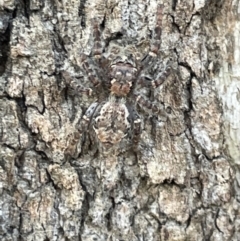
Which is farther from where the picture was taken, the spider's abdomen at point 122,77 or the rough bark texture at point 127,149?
the spider's abdomen at point 122,77

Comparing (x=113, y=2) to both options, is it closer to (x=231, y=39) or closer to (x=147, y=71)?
(x=147, y=71)

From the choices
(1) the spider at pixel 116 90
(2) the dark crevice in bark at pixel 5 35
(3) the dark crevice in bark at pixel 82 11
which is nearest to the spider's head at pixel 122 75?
(1) the spider at pixel 116 90

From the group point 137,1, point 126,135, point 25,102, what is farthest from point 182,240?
point 137,1

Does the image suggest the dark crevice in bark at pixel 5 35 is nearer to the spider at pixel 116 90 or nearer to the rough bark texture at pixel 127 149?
the rough bark texture at pixel 127 149

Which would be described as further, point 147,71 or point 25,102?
point 147,71

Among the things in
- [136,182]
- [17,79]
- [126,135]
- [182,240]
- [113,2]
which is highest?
[113,2]

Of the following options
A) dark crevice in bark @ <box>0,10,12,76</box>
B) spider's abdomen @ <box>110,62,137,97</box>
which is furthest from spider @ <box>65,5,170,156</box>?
dark crevice in bark @ <box>0,10,12,76</box>

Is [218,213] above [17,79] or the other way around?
the other way around

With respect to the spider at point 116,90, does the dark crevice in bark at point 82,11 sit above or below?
above
